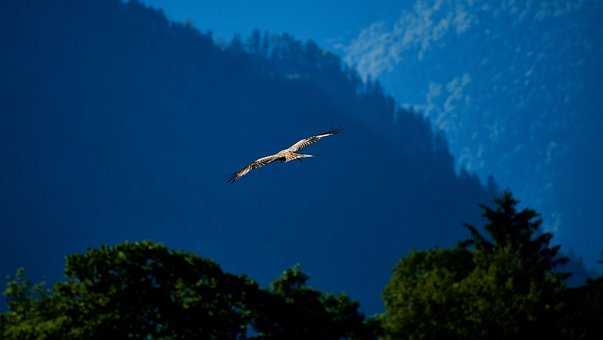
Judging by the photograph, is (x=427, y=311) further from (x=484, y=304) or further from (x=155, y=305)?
(x=155, y=305)

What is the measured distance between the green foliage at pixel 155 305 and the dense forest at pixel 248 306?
5 cm

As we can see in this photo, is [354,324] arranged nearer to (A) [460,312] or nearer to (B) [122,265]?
(A) [460,312]

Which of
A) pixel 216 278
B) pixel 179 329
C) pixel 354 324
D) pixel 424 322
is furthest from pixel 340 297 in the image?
pixel 179 329

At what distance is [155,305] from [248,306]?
5.21 m

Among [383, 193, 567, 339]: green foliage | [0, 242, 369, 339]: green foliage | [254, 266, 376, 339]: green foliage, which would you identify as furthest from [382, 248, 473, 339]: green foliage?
[0, 242, 369, 339]: green foliage

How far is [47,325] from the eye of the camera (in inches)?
1220

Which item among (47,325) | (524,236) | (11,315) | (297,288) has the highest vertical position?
(524,236)

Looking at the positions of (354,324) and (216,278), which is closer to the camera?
(216,278)

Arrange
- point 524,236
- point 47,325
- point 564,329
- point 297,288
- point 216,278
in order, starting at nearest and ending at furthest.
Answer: point 47,325, point 564,329, point 216,278, point 297,288, point 524,236

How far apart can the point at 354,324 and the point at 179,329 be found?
1092 centimetres

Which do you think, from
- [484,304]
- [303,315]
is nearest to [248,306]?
[303,315]

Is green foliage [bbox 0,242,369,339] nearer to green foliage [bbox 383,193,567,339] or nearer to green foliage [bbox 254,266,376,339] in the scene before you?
green foliage [bbox 254,266,376,339]

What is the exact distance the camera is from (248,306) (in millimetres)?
37000

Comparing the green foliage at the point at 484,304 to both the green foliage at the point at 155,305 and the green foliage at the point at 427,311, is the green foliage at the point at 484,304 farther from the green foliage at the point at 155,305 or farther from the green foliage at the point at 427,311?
the green foliage at the point at 155,305
